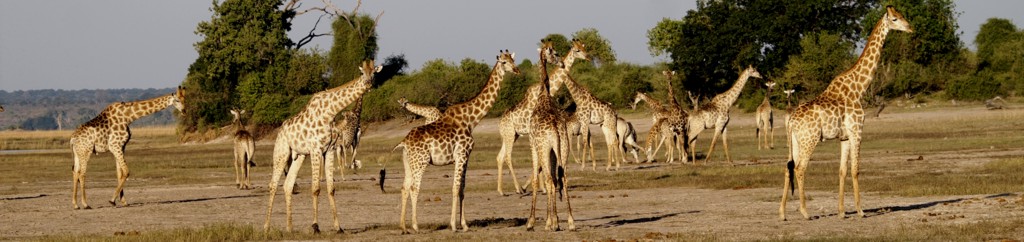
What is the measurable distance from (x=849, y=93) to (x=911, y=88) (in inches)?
2240

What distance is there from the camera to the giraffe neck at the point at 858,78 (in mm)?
21109

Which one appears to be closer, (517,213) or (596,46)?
(517,213)

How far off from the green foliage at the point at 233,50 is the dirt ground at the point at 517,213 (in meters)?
59.7

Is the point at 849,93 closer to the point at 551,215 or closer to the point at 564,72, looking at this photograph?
the point at 551,215

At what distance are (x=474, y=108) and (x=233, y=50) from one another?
73.1 m

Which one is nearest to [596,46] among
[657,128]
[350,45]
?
[350,45]

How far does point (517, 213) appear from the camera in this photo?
23.9 meters

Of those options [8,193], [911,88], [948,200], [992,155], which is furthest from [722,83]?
[948,200]

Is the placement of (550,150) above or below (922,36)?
below

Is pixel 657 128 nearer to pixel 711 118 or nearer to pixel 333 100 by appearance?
pixel 711 118

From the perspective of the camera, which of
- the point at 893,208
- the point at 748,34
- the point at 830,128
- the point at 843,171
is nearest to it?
the point at 830,128

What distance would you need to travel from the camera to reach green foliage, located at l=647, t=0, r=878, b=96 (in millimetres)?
80562

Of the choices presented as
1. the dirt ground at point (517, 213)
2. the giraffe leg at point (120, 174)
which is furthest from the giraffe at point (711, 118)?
the giraffe leg at point (120, 174)

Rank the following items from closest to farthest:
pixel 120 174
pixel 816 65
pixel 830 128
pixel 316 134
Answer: pixel 316 134 < pixel 830 128 < pixel 120 174 < pixel 816 65
